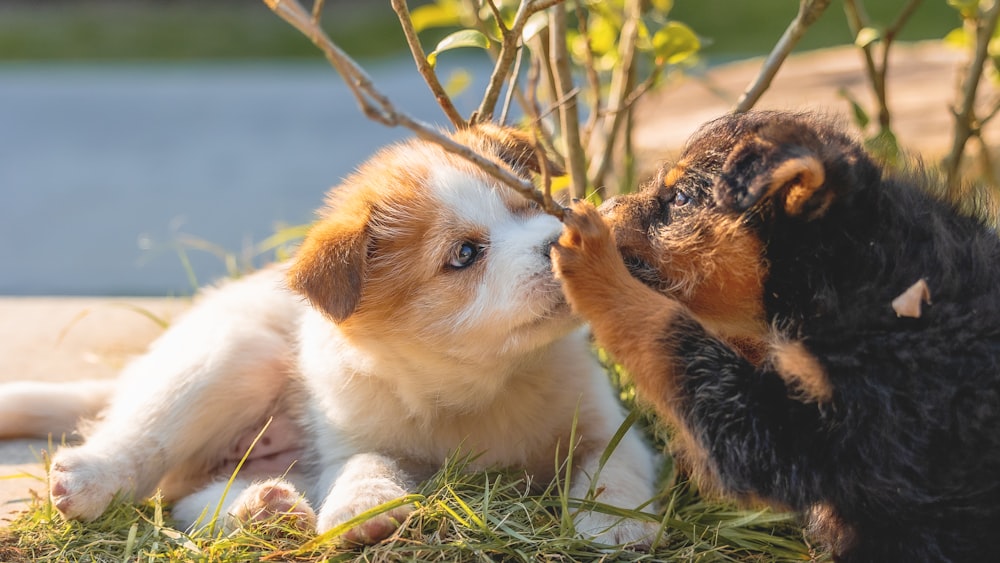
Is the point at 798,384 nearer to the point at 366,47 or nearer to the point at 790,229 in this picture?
the point at 790,229

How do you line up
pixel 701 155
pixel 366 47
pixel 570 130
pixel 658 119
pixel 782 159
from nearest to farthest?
pixel 782 159
pixel 701 155
pixel 570 130
pixel 658 119
pixel 366 47

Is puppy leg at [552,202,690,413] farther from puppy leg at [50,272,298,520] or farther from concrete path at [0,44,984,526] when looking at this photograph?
concrete path at [0,44,984,526]

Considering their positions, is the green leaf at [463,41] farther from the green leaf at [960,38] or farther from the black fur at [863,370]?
the green leaf at [960,38]

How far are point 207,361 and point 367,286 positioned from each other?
79 cm

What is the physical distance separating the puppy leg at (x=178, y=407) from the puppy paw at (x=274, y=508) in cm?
51

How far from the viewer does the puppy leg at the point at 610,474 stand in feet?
11.4

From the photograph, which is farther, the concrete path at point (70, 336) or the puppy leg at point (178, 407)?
the concrete path at point (70, 336)

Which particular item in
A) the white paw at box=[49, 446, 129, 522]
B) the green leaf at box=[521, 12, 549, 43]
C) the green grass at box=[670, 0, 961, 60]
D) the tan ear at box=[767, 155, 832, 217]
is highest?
the green leaf at box=[521, 12, 549, 43]

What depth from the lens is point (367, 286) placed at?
3732 millimetres

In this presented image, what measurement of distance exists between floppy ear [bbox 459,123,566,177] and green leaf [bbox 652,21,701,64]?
591 mm

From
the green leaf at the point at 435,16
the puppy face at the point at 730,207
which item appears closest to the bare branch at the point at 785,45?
the puppy face at the point at 730,207

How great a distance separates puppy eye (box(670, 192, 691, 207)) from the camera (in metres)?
3.53

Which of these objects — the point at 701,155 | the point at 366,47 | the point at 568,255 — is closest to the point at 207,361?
the point at 568,255

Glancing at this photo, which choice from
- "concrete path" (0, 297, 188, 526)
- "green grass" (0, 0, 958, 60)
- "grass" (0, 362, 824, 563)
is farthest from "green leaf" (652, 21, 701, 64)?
"green grass" (0, 0, 958, 60)
